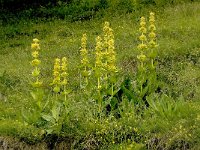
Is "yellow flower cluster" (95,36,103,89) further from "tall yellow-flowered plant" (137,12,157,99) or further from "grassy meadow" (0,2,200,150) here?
"tall yellow-flowered plant" (137,12,157,99)

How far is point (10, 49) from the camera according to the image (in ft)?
58.2

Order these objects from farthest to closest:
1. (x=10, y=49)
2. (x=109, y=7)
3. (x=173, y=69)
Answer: (x=109, y=7) < (x=10, y=49) < (x=173, y=69)

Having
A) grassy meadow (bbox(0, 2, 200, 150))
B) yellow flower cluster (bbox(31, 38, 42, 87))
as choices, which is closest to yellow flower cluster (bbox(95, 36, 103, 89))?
grassy meadow (bbox(0, 2, 200, 150))

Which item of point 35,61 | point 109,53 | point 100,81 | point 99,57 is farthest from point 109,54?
point 35,61

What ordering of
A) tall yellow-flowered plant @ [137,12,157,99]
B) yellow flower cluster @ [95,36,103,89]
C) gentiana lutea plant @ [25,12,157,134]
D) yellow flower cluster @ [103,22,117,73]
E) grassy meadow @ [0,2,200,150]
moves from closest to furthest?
1. grassy meadow @ [0,2,200,150]
2. gentiana lutea plant @ [25,12,157,134]
3. yellow flower cluster @ [95,36,103,89]
4. yellow flower cluster @ [103,22,117,73]
5. tall yellow-flowered plant @ [137,12,157,99]

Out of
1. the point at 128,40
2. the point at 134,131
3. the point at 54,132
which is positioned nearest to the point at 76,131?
the point at 54,132

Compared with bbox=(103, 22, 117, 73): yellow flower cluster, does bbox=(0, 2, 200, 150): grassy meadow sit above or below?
below

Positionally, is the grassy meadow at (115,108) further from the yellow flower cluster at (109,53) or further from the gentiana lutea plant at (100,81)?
the yellow flower cluster at (109,53)

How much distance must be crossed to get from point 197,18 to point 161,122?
28.4ft

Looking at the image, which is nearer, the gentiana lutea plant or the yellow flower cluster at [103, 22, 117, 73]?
the gentiana lutea plant

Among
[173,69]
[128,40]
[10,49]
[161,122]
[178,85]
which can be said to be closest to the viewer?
[161,122]

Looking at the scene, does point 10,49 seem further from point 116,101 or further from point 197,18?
point 116,101

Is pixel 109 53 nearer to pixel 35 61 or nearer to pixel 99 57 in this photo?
pixel 99 57

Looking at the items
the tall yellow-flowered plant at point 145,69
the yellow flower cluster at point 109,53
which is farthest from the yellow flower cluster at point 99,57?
the tall yellow-flowered plant at point 145,69
